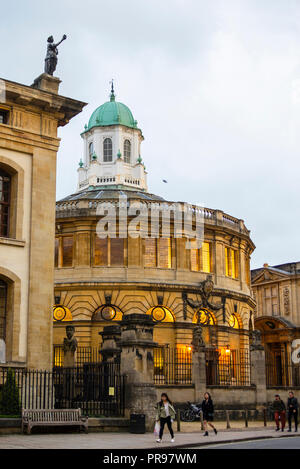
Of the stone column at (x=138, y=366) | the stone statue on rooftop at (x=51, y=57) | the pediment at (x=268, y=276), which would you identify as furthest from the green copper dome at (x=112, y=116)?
the stone column at (x=138, y=366)

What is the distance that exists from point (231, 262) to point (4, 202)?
27.5 m

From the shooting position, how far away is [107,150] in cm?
6150

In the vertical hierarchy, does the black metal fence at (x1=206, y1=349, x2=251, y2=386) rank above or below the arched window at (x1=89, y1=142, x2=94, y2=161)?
below

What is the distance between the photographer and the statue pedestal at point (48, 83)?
25859 millimetres

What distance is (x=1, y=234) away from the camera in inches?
968

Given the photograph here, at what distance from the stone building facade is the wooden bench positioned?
309 centimetres

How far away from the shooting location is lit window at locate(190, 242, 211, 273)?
4662cm

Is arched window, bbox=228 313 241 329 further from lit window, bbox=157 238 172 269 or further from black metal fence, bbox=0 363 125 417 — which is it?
black metal fence, bbox=0 363 125 417

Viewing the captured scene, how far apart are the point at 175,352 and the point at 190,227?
28.9 feet

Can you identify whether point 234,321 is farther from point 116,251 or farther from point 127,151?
point 127,151

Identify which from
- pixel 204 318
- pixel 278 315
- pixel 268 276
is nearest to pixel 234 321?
pixel 204 318

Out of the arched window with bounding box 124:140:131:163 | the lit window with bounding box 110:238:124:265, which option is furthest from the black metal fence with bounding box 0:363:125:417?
the arched window with bounding box 124:140:131:163
